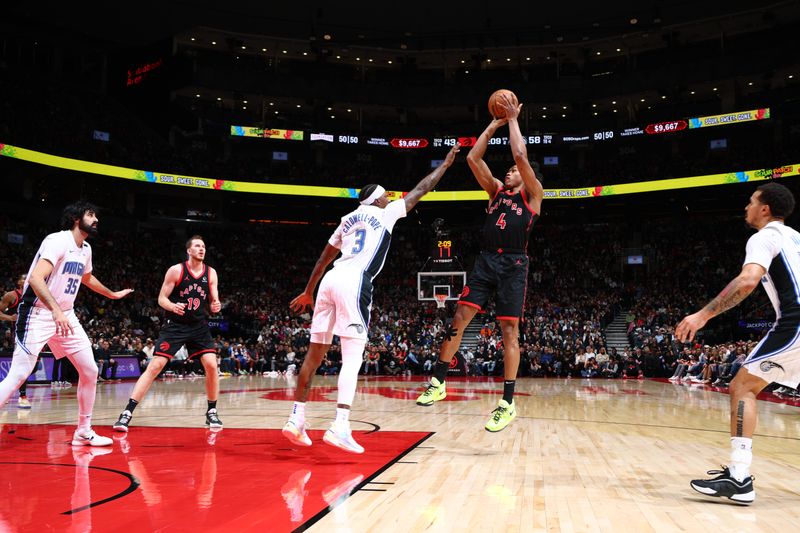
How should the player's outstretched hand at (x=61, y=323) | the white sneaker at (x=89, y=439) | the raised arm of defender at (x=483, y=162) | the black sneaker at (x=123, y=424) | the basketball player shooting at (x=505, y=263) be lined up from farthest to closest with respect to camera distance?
1. the black sneaker at (x=123, y=424)
2. the raised arm of defender at (x=483, y=162)
3. the basketball player shooting at (x=505, y=263)
4. the white sneaker at (x=89, y=439)
5. the player's outstretched hand at (x=61, y=323)

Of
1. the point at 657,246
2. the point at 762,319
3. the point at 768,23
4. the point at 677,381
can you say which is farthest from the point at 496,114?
the point at 768,23

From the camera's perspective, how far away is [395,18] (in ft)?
113

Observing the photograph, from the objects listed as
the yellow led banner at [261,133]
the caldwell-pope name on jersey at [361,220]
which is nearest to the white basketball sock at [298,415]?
the caldwell-pope name on jersey at [361,220]

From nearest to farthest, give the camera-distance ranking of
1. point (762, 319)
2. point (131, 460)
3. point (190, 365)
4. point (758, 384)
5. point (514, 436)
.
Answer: point (758, 384) < point (131, 460) < point (514, 436) < point (190, 365) < point (762, 319)

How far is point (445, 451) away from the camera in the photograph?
5.84 metres

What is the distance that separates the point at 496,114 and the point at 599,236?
3273cm

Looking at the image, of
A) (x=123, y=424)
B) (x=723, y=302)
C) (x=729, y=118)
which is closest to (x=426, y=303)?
(x=729, y=118)

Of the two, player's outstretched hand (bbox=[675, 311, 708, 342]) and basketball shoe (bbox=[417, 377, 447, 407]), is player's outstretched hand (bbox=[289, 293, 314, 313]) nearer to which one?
basketball shoe (bbox=[417, 377, 447, 407])

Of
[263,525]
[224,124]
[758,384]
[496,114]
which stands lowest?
[263,525]

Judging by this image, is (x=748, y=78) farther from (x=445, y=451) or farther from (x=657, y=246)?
(x=445, y=451)

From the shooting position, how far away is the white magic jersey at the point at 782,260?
4.16 meters

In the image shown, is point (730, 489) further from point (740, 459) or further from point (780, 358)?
point (780, 358)

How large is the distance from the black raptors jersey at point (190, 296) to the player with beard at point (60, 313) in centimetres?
120

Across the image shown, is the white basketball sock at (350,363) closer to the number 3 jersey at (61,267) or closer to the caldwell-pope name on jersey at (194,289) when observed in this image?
the number 3 jersey at (61,267)
